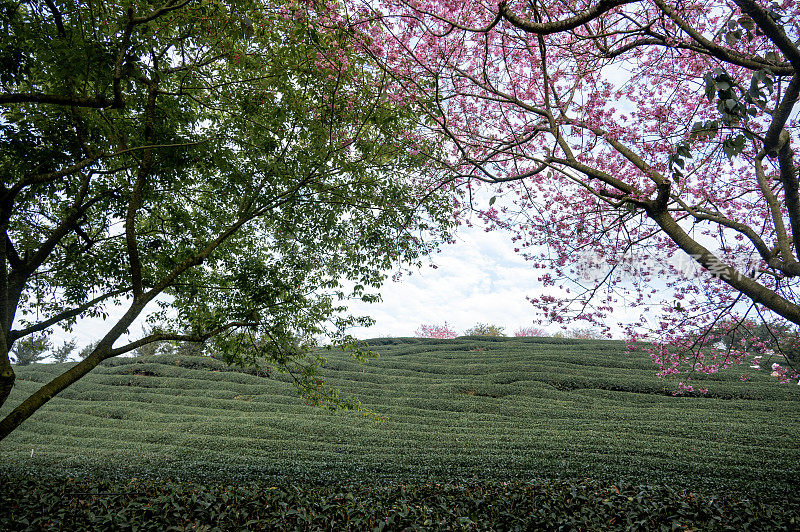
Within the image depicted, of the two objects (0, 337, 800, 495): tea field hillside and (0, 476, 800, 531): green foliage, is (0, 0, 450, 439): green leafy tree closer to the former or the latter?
(0, 476, 800, 531): green foliage

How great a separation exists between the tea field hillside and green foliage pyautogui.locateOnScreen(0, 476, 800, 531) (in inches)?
61.0

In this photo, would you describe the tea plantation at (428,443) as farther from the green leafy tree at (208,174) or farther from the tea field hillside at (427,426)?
the green leafy tree at (208,174)

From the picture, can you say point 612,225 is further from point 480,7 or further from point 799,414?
point 799,414

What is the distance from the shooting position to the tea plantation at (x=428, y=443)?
6492mm

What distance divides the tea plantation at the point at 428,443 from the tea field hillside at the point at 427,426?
0.22 ft

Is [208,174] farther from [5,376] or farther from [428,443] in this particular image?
[428,443]

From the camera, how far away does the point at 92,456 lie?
10.9 m

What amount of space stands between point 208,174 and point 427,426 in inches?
387

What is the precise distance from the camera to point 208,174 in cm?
740

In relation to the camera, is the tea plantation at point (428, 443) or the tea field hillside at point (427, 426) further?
the tea field hillside at point (427, 426)

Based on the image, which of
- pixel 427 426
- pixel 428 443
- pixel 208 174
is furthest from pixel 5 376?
pixel 427 426

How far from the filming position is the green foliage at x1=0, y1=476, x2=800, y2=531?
17.8 ft

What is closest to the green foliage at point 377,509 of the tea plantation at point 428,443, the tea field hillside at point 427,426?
the tea plantation at point 428,443

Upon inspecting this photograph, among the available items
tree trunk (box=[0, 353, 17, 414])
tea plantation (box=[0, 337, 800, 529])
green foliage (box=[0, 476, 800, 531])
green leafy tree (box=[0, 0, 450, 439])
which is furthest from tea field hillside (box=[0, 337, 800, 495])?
tree trunk (box=[0, 353, 17, 414])
